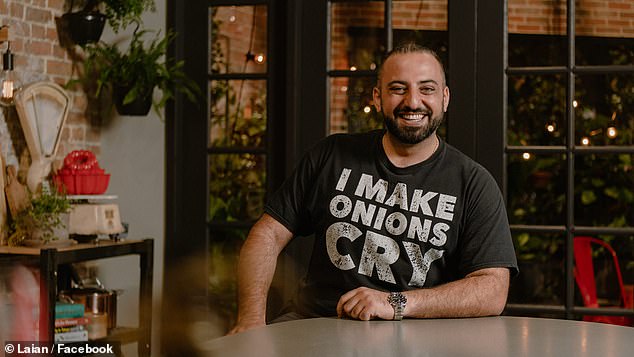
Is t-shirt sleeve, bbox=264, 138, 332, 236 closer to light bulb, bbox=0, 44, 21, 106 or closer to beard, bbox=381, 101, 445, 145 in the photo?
beard, bbox=381, 101, 445, 145

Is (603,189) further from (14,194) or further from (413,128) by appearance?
(14,194)

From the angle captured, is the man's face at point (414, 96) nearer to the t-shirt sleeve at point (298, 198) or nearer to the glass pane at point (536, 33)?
Answer: the t-shirt sleeve at point (298, 198)

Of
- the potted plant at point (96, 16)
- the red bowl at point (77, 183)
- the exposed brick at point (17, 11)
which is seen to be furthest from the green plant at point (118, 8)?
the red bowl at point (77, 183)

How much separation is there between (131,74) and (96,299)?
42.0 inches

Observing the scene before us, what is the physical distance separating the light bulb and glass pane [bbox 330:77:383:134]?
1.51 m

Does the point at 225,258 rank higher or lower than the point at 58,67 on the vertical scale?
lower

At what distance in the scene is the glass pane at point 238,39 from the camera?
443cm

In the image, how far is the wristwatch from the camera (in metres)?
2.19

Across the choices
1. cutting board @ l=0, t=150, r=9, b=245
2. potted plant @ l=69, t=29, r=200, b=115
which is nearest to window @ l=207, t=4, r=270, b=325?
potted plant @ l=69, t=29, r=200, b=115

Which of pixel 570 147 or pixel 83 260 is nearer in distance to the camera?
pixel 83 260

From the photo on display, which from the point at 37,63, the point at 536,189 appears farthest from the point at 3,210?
the point at 536,189

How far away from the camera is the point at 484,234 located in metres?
2.55

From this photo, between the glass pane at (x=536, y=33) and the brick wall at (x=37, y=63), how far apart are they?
2.05 metres

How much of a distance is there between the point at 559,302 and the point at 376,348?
265 cm
